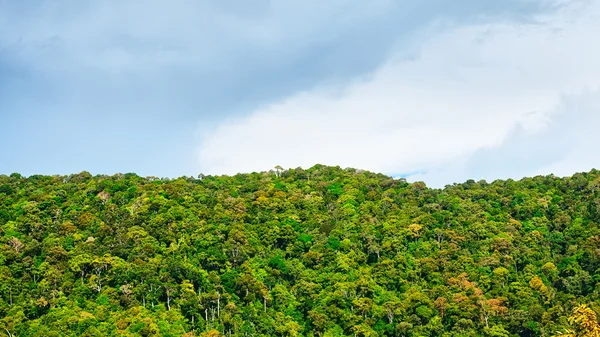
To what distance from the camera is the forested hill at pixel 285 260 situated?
5525cm

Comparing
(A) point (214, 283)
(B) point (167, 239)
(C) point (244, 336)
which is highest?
(B) point (167, 239)

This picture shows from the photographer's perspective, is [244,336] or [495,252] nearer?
[244,336]

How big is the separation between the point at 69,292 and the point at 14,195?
78.0 feet

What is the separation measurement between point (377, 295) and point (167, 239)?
23.1m

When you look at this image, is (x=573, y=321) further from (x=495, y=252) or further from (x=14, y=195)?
(x=14, y=195)

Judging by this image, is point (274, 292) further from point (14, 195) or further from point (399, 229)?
point (14, 195)

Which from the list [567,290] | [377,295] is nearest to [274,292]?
[377,295]

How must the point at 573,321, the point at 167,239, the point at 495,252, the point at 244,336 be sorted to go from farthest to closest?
the point at 495,252
the point at 167,239
the point at 244,336
the point at 573,321

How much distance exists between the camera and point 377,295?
61.8 meters

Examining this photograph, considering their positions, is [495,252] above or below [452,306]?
above

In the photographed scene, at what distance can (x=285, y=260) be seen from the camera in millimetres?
65938

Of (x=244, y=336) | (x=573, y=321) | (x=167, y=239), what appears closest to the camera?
(x=573, y=321)

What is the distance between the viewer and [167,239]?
207ft

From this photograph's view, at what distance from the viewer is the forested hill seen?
55250 millimetres
